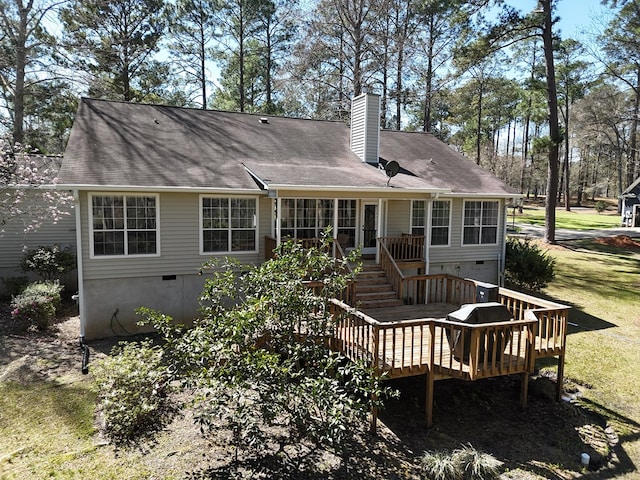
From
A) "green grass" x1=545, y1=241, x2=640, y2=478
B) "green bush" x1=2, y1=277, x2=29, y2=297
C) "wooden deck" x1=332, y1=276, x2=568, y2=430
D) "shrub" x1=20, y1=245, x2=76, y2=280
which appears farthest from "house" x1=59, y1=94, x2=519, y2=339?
"green bush" x1=2, y1=277, x2=29, y2=297

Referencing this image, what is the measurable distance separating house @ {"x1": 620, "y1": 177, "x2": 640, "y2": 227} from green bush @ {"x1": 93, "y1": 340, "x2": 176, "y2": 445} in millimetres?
36536

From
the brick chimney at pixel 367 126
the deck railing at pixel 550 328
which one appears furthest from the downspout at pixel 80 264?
the deck railing at pixel 550 328

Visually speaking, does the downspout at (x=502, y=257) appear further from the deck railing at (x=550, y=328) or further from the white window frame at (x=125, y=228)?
the white window frame at (x=125, y=228)

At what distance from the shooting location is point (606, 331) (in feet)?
37.0

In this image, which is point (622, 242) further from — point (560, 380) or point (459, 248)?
point (560, 380)

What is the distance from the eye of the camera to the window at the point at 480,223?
13.8 metres

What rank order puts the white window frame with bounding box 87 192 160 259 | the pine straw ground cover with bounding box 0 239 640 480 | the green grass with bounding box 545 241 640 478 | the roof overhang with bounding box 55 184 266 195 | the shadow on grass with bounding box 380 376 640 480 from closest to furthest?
the pine straw ground cover with bounding box 0 239 640 480
the shadow on grass with bounding box 380 376 640 480
the green grass with bounding box 545 241 640 478
the roof overhang with bounding box 55 184 266 195
the white window frame with bounding box 87 192 160 259

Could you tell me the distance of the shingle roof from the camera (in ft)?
34.1

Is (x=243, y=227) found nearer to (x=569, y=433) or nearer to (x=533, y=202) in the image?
(x=569, y=433)

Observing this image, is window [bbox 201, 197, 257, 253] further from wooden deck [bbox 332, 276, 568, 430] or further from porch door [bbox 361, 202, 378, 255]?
wooden deck [bbox 332, 276, 568, 430]

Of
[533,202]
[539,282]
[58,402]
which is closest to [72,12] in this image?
[58,402]

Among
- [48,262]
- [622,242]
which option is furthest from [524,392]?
[622,242]

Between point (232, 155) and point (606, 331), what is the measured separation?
36.3 feet

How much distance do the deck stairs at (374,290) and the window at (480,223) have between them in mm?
3859
